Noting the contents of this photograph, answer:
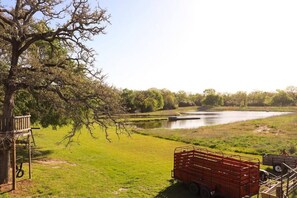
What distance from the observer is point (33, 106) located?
24.9 metres

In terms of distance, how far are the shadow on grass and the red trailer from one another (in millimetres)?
441

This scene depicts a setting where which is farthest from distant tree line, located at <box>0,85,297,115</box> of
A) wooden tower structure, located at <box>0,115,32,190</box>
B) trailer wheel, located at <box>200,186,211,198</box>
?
trailer wheel, located at <box>200,186,211,198</box>

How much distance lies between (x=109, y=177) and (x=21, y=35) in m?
10.6

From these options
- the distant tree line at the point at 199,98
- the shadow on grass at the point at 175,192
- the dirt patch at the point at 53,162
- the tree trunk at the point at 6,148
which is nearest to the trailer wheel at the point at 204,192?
the shadow on grass at the point at 175,192

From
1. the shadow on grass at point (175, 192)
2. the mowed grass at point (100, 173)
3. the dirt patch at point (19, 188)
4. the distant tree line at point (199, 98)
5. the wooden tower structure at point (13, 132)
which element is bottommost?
the shadow on grass at point (175, 192)

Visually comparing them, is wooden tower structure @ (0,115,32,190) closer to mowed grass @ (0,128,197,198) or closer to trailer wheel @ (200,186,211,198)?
mowed grass @ (0,128,197,198)

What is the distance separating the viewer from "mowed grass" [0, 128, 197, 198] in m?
15.8

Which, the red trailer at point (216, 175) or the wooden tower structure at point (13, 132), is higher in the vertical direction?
the wooden tower structure at point (13, 132)

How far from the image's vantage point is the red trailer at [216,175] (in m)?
13.8

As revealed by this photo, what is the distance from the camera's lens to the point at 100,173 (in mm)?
19953

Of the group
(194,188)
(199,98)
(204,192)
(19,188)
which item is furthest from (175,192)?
(199,98)

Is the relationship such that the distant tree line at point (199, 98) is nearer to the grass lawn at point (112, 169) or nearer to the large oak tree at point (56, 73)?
the grass lawn at point (112, 169)

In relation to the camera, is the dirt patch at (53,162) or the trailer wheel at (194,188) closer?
the trailer wheel at (194,188)

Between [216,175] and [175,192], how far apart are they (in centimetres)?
284
